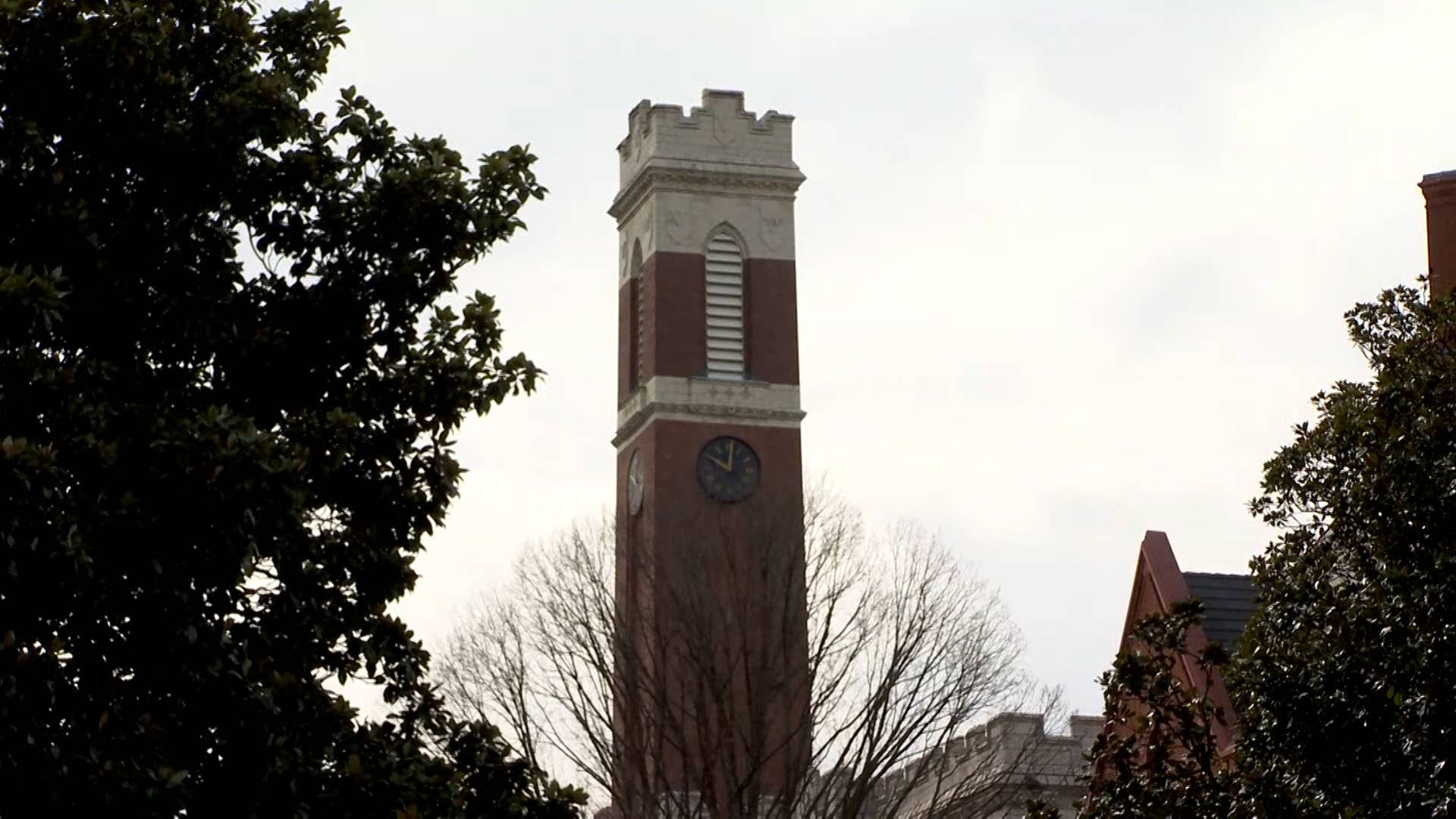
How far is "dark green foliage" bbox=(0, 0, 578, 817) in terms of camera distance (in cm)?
1066

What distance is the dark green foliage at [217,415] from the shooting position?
35.0 ft

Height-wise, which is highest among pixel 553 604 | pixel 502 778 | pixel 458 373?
pixel 553 604

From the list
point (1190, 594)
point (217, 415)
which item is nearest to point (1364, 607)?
point (217, 415)

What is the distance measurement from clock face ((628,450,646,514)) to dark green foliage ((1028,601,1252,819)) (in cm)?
3871

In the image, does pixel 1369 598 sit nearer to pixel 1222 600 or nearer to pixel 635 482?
pixel 1222 600

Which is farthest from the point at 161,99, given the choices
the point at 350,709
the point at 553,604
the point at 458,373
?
the point at 553,604

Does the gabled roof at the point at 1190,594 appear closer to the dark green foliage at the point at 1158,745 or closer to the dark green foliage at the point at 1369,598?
the dark green foliage at the point at 1158,745

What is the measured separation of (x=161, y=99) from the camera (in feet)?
39.5

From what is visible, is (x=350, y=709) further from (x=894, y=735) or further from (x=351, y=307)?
(x=894, y=735)

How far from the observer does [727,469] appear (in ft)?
179

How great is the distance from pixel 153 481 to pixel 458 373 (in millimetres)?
1903

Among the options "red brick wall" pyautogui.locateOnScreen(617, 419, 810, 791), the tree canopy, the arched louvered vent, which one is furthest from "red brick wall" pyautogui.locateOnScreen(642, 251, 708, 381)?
the tree canopy

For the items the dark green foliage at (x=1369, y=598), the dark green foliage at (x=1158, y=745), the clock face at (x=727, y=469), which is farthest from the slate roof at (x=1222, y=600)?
the clock face at (x=727, y=469)

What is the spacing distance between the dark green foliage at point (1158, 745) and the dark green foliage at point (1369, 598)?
3.75ft
